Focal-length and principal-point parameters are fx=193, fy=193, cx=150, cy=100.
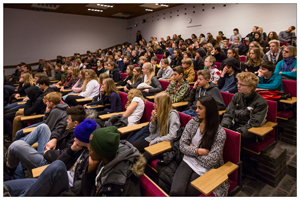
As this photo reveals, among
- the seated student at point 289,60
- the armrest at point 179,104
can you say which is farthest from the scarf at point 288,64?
the armrest at point 179,104

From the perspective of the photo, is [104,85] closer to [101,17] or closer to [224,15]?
[224,15]

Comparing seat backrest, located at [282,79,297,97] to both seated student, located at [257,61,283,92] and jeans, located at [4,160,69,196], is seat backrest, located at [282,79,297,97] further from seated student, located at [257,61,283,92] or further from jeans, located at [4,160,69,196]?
jeans, located at [4,160,69,196]

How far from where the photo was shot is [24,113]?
3.24 metres

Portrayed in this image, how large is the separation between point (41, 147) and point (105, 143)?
1421mm

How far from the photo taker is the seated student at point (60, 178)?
1381 millimetres

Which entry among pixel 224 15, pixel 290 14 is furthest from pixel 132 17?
pixel 290 14

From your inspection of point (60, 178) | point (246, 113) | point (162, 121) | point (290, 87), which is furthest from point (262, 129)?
point (60, 178)

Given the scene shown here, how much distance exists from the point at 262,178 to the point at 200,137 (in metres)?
1.00

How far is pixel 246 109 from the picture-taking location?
2.25 m

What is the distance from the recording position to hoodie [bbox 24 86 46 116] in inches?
127

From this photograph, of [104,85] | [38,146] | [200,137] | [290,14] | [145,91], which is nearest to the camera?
[200,137]

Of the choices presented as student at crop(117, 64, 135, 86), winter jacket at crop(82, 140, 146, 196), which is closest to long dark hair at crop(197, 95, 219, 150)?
winter jacket at crop(82, 140, 146, 196)

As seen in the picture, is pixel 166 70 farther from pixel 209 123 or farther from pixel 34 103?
pixel 209 123

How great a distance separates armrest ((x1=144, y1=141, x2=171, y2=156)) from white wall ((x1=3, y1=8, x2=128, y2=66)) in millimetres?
13467
